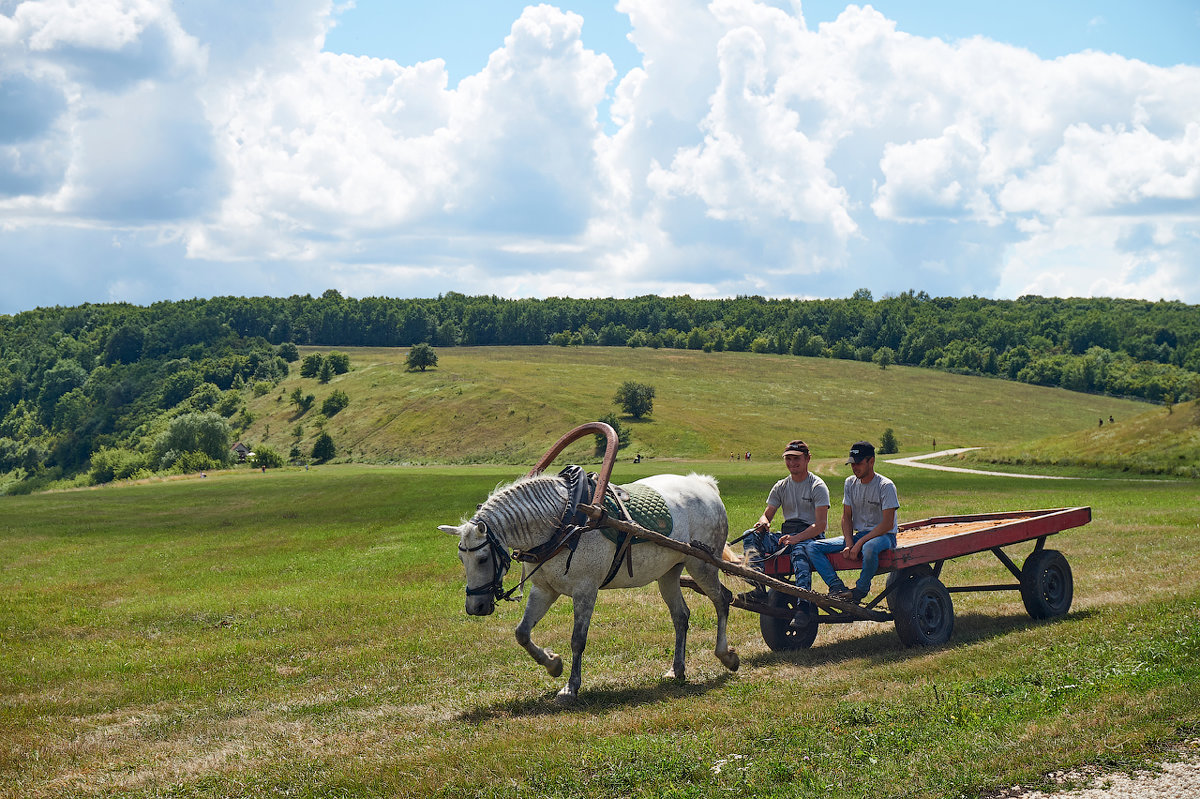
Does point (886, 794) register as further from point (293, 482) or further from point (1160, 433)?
point (1160, 433)

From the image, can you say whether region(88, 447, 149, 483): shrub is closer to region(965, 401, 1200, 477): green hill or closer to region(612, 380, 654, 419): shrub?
region(612, 380, 654, 419): shrub

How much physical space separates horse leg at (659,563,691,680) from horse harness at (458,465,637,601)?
1126 millimetres

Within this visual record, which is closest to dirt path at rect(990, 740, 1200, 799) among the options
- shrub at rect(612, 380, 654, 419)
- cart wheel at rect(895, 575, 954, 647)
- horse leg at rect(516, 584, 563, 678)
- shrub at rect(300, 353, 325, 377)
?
cart wheel at rect(895, 575, 954, 647)

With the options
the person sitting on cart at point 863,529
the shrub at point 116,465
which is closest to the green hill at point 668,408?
the shrub at point 116,465

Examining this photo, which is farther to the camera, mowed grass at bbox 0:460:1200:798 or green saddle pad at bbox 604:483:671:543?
green saddle pad at bbox 604:483:671:543

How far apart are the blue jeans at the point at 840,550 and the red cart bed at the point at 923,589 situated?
112 mm

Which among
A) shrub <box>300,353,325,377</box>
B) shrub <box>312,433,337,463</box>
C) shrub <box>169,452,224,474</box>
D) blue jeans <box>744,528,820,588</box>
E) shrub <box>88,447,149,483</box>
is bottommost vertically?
A: shrub <box>88,447,149,483</box>

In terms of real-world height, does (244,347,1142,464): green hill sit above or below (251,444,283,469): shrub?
above

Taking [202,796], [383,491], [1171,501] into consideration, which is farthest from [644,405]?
[202,796]

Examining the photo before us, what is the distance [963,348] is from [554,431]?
10524cm

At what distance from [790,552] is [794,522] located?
0.74m

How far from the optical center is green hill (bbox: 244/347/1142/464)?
360 ft

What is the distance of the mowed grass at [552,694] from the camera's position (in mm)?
7410

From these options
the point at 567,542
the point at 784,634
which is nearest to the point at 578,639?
the point at 567,542
